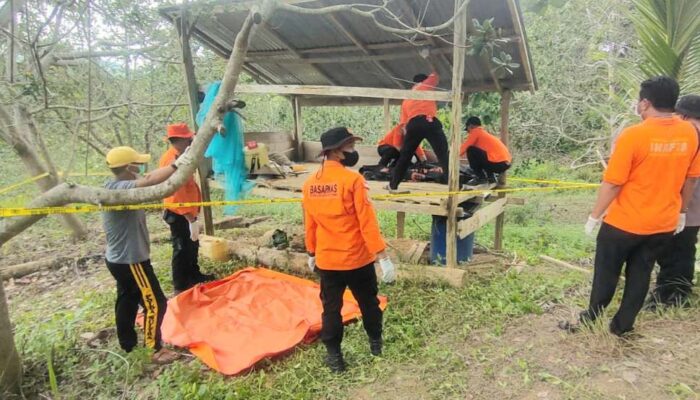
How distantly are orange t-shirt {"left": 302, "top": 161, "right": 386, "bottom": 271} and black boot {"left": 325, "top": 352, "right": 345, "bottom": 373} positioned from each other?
2.49ft

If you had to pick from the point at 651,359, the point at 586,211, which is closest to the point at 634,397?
the point at 651,359

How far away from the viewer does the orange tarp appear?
3895 millimetres

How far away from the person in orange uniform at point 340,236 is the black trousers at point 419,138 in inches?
94.6

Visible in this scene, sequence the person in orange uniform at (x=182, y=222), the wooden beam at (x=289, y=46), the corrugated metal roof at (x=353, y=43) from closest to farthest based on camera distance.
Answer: the person in orange uniform at (x=182, y=222), the corrugated metal roof at (x=353, y=43), the wooden beam at (x=289, y=46)

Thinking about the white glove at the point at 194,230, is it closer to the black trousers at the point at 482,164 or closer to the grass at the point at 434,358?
the grass at the point at 434,358

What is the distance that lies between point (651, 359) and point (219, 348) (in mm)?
3450

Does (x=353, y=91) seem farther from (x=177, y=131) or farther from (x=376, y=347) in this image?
(x=376, y=347)

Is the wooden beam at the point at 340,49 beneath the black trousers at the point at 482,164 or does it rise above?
above

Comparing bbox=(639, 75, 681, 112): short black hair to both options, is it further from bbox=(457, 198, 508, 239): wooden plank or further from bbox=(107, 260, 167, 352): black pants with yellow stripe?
bbox=(107, 260, 167, 352): black pants with yellow stripe

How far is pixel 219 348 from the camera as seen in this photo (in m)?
3.93

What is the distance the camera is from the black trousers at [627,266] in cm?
315

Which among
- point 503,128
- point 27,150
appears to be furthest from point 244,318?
point 27,150

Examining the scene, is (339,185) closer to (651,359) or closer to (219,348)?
(219,348)

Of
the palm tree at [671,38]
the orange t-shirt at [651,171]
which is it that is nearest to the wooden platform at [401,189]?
the orange t-shirt at [651,171]
